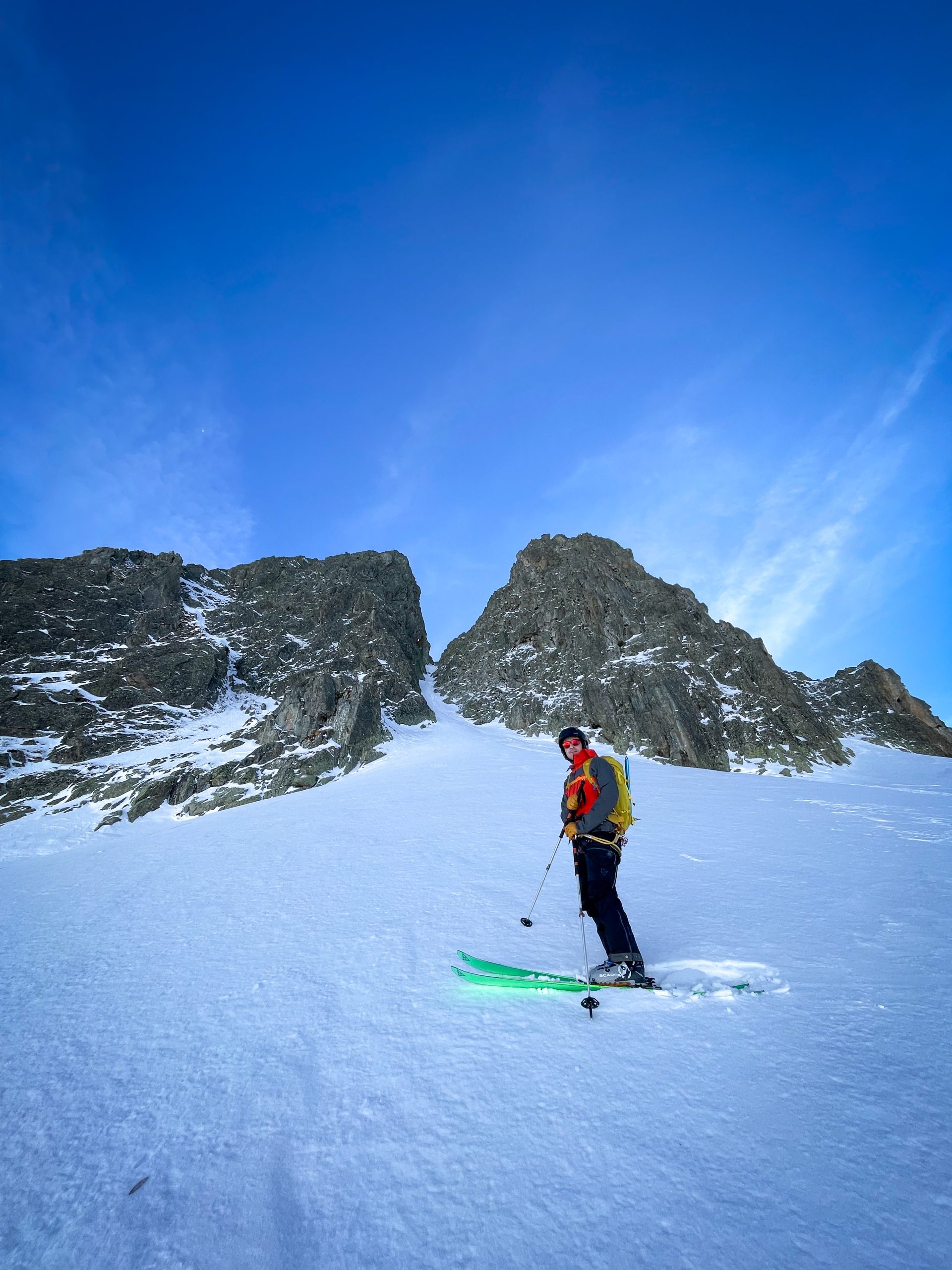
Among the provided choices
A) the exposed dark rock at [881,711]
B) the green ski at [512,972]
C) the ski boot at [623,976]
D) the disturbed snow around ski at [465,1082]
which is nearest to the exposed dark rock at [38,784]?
the disturbed snow around ski at [465,1082]

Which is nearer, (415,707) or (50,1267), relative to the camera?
(50,1267)

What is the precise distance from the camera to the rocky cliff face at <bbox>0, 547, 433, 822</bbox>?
3319 cm

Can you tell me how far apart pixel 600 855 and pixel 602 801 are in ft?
1.58

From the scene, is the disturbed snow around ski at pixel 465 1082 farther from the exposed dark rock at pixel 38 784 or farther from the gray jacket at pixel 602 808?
the exposed dark rock at pixel 38 784

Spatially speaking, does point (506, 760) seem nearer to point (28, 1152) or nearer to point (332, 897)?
point (332, 897)

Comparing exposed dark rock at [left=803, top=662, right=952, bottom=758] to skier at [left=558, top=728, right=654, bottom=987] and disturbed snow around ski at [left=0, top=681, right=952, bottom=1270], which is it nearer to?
disturbed snow around ski at [left=0, top=681, right=952, bottom=1270]

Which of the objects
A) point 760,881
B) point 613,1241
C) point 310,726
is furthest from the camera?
point 310,726

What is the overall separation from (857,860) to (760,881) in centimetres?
234

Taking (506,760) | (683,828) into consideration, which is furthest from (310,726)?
(683,828)

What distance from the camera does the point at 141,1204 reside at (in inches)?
78.2

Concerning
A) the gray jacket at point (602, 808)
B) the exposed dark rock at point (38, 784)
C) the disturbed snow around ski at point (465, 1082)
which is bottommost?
the exposed dark rock at point (38, 784)

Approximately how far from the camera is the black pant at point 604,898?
154 inches

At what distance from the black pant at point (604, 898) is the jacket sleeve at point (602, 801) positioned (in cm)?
14

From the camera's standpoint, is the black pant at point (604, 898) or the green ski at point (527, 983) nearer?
the green ski at point (527, 983)
